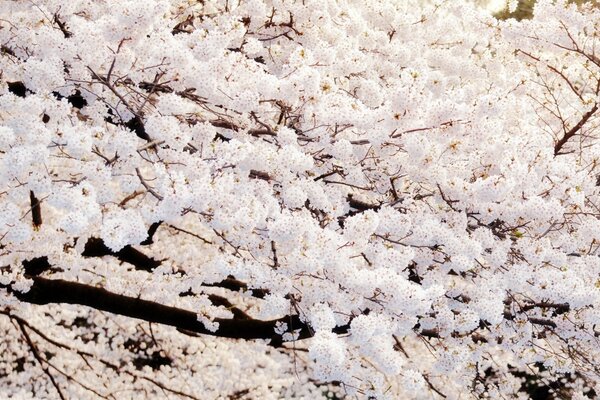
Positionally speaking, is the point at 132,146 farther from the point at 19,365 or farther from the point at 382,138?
the point at 19,365

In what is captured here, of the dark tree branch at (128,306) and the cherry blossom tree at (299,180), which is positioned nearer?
the cherry blossom tree at (299,180)

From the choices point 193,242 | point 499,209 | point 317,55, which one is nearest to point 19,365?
point 193,242

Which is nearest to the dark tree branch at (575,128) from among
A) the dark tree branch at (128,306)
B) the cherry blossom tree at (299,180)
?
the cherry blossom tree at (299,180)

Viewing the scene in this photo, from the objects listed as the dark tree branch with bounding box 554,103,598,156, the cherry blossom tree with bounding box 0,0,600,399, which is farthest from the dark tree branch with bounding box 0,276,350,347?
the dark tree branch with bounding box 554,103,598,156

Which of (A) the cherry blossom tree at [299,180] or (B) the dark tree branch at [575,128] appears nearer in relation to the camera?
(A) the cherry blossom tree at [299,180]

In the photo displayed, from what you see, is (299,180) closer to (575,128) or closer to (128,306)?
(128,306)

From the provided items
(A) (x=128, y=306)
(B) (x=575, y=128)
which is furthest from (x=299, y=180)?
(B) (x=575, y=128)

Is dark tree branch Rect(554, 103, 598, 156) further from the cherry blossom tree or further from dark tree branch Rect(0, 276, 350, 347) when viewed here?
dark tree branch Rect(0, 276, 350, 347)

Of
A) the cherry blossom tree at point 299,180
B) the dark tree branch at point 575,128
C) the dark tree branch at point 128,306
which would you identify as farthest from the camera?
the dark tree branch at point 575,128

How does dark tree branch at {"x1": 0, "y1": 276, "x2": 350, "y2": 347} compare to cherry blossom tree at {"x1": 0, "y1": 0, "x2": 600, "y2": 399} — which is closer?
cherry blossom tree at {"x1": 0, "y1": 0, "x2": 600, "y2": 399}

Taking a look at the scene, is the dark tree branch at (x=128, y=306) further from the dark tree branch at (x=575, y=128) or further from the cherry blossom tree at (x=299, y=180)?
the dark tree branch at (x=575, y=128)

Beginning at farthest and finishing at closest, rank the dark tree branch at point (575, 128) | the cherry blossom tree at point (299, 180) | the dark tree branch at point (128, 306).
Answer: the dark tree branch at point (575, 128) < the dark tree branch at point (128, 306) < the cherry blossom tree at point (299, 180)
